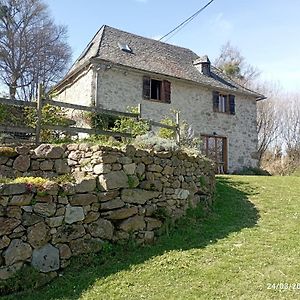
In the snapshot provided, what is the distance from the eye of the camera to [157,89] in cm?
1681

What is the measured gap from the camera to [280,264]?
5164 millimetres

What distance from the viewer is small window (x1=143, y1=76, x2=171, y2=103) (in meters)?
16.3

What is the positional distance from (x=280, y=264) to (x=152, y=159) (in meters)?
2.80

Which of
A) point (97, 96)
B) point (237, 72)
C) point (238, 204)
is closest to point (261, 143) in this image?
point (237, 72)

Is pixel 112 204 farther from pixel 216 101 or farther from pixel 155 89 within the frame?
pixel 216 101

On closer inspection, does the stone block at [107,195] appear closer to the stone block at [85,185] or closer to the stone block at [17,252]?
the stone block at [85,185]

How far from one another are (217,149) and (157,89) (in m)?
4.63

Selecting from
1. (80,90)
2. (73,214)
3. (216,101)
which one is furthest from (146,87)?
(73,214)

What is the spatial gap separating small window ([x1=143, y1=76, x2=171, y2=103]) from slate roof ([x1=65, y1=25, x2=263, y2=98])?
1.51ft

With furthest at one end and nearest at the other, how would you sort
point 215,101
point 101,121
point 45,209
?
point 215,101 < point 101,121 < point 45,209

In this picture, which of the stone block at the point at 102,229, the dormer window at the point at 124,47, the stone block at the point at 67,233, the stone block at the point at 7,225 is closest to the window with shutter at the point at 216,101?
the dormer window at the point at 124,47

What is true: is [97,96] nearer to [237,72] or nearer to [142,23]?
[142,23]

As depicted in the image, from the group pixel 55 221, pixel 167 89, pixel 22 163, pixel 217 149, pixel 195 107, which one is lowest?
pixel 55 221

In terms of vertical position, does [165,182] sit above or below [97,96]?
below
